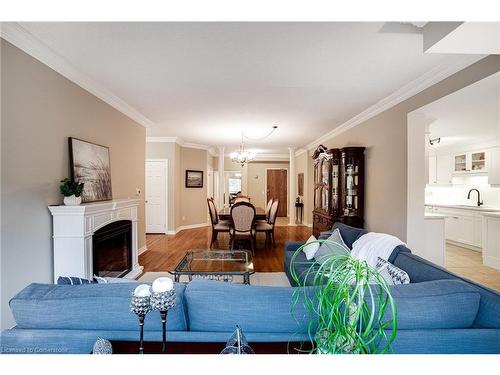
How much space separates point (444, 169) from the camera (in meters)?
6.70

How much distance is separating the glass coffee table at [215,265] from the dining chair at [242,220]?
1382 mm

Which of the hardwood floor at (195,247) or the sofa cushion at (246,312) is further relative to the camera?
the hardwood floor at (195,247)

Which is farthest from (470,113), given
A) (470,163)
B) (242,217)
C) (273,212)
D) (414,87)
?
(242,217)

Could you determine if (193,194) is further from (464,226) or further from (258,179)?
(464,226)

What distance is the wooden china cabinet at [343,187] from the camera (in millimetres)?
4527

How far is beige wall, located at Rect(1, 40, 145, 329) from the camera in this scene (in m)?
2.06

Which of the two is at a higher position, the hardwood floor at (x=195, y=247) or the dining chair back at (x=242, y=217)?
the dining chair back at (x=242, y=217)

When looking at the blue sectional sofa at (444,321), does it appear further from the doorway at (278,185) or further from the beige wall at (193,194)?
the doorway at (278,185)

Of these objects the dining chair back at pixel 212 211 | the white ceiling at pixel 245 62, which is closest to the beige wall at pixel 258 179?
the dining chair back at pixel 212 211

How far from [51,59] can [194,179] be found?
5.56 meters

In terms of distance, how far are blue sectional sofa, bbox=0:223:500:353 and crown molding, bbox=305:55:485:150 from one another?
2.27 metres

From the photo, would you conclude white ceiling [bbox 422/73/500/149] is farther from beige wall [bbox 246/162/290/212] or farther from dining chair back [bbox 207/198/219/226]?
beige wall [bbox 246/162/290/212]

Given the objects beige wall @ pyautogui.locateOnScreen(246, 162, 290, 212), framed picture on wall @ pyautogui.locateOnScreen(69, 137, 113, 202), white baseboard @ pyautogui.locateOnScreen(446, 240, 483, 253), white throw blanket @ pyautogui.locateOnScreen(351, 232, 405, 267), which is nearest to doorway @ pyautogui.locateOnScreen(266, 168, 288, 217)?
beige wall @ pyautogui.locateOnScreen(246, 162, 290, 212)

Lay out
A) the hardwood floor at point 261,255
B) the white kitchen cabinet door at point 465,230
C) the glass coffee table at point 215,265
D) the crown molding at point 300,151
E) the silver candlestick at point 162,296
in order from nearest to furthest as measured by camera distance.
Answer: the silver candlestick at point 162,296 → the glass coffee table at point 215,265 → the hardwood floor at point 261,255 → the white kitchen cabinet door at point 465,230 → the crown molding at point 300,151
